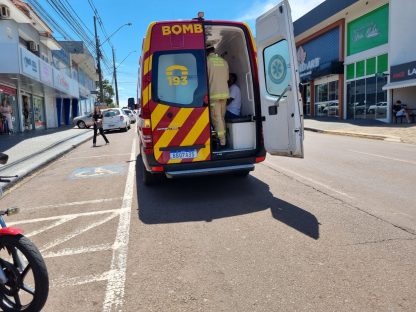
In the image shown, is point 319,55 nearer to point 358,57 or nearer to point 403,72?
point 358,57

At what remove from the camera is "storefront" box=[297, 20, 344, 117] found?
30.1m

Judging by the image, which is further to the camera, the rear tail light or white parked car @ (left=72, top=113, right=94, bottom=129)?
white parked car @ (left=72, top=113, right=94, bottom=129)

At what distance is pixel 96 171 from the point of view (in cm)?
971

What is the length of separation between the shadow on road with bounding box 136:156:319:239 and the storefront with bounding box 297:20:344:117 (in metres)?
22.9

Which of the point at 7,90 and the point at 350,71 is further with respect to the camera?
the point at 350,71

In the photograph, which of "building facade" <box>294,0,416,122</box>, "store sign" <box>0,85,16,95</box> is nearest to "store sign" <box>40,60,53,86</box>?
"store sign" <box>0,85,16,95</box>

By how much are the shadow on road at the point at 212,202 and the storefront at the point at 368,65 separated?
20305 mm

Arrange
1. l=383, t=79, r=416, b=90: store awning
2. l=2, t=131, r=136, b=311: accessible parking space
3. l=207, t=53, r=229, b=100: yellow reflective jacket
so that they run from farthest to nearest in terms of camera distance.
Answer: l=383, t=79, r=416, b=90: store awning < l=207, t=53, r=229, b=100: yellow reflective jacket < l=2, t=131, r=136, b=311: accessible parking space

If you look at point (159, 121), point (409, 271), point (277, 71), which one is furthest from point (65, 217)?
point (409, 271)

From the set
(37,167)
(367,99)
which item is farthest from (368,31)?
(37,167)

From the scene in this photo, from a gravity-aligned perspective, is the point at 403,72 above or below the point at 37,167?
above

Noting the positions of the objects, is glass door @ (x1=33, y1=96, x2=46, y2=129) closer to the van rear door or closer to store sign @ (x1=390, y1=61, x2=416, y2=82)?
store sign @ (x1=390, y1=61, x2=416, y2=82)

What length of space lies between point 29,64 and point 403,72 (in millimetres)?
19866

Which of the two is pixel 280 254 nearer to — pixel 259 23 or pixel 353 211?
pixel 353 211
